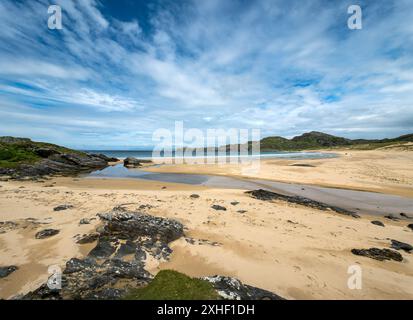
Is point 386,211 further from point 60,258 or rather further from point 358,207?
point 60,258

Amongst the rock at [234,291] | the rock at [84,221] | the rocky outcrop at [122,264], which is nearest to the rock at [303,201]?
the rocky outcrop at [122,264]

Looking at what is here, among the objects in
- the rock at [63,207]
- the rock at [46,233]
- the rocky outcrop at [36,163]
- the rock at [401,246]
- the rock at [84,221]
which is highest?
the rocky outcrop at [36,163]

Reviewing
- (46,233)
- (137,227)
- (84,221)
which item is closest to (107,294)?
(137,227)

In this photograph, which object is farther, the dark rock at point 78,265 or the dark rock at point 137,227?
the dark rock at point 137,227

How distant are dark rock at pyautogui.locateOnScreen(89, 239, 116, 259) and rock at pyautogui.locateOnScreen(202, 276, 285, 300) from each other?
386cm

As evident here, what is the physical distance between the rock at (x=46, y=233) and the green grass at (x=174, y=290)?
6112mm

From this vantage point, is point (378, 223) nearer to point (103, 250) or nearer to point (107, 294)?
point (107, 294)

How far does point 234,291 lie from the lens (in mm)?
4363

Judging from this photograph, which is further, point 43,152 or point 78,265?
point 43,152

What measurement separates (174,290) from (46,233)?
7146 mm

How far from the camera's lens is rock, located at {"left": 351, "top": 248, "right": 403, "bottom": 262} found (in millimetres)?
7285

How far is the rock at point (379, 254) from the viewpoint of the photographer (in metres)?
7.29

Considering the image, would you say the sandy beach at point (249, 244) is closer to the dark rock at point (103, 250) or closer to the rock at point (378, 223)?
the rock at point (378, 223)

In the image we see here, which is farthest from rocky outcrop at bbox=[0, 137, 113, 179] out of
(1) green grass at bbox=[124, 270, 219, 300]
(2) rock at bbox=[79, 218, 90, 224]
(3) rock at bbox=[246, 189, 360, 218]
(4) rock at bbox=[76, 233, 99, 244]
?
(1) green grass at bbox=[124, 270, 219, 300]
